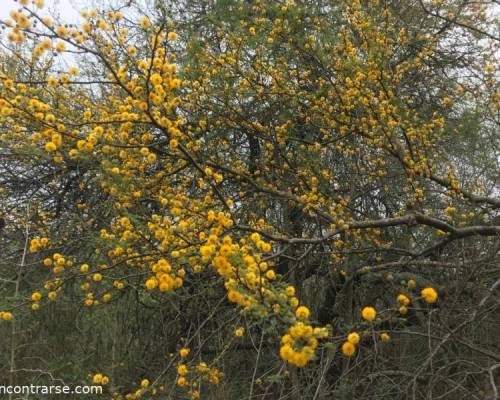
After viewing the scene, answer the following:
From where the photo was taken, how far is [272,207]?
5.09 m

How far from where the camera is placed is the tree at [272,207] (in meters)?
3.17

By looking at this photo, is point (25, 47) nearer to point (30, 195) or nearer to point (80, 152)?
point (30, 195)

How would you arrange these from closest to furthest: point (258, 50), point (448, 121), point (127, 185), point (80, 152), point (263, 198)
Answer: point (80, 152)
point (127, 185)
point (258, 50)
point (263, 198)
point (448, 121)

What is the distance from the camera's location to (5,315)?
2.49 metres

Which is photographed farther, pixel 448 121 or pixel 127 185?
pixel 448 121

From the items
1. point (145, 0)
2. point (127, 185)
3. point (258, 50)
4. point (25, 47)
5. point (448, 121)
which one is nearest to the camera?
point (127, 185)

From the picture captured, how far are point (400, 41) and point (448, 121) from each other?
1.47 meters

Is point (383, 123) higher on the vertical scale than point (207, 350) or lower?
higher

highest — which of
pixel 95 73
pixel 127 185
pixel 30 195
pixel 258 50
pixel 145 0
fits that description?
pixel 145 0

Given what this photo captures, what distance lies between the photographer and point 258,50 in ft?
14.3

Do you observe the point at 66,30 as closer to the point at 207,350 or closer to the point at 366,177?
the point at 207,350

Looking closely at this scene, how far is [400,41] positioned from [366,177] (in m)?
1.48

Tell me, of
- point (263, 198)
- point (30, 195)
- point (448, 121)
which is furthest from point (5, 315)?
point (448, 121)

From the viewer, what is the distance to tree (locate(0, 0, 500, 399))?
3.17 metres
